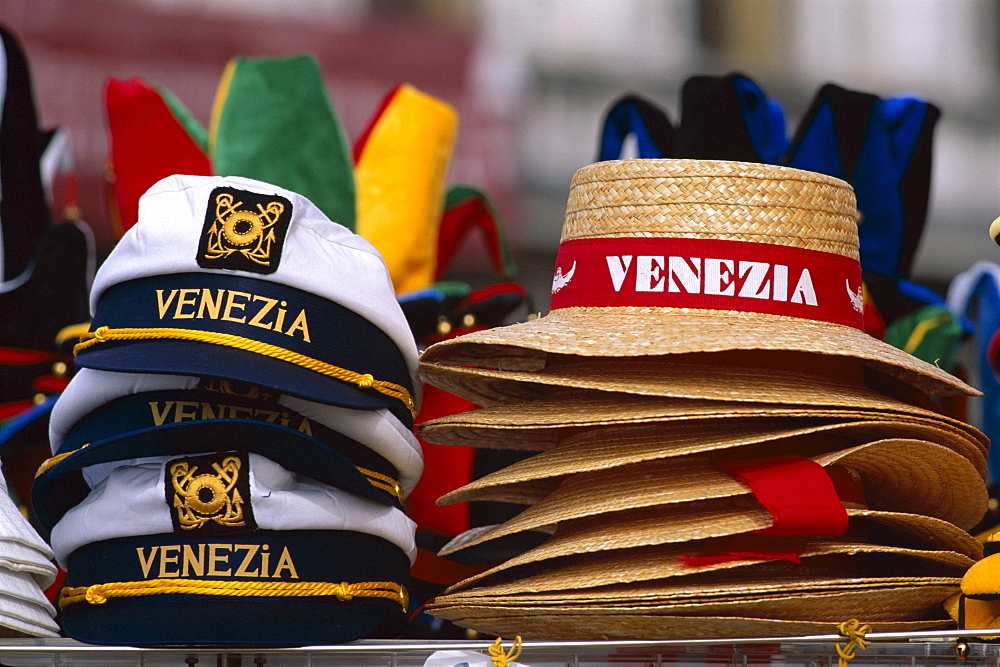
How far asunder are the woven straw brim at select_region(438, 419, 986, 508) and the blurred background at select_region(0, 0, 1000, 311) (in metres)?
1.29

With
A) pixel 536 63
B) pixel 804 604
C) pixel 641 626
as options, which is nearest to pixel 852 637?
pixel 804 604

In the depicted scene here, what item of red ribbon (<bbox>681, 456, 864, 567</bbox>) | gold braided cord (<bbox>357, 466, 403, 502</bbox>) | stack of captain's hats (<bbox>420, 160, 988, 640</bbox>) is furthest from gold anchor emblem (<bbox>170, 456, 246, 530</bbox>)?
red ribbon (<bbox>681, 456, 864, 567</bbox>)

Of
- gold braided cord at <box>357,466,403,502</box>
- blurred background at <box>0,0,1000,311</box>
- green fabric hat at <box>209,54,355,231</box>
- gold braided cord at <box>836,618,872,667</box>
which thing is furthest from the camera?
blurred background at <box>0,0,1000,311</box>

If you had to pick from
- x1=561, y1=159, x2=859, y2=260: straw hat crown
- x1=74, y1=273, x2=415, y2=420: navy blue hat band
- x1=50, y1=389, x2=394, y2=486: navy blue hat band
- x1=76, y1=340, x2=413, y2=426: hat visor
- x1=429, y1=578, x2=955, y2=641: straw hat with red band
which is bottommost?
x1=429, y1=578, x2=955, y2=641: straw hat with red band

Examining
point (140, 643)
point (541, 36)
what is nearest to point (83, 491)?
point (140, 643)

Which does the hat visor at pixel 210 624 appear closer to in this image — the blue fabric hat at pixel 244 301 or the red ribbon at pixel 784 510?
the blue fabric hat at pixel 244 301

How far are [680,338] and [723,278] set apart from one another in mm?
92

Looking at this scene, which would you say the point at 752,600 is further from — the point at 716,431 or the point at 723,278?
the point at 723,278

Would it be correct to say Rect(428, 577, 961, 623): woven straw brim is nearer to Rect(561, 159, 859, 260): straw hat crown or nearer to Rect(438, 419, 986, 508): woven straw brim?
Rect(438, 419, 986, 508): woven straw brim

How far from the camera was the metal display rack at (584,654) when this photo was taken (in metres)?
0.84

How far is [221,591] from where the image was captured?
843mm

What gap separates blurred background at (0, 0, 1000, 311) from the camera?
2.30m

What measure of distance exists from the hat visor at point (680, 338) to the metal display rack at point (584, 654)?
21 centimetres

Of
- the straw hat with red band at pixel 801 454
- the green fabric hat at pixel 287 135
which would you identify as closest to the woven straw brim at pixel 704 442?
the straw hat with red band at pixel 801 454
